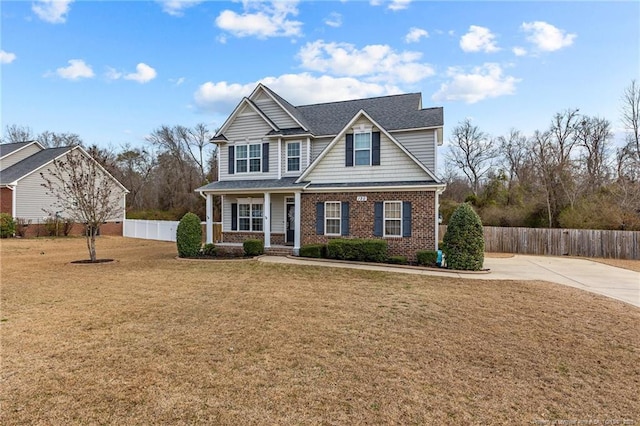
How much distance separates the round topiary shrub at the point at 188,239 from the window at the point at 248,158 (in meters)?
3.93

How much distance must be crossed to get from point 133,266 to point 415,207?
11.8 meters

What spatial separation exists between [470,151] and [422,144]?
30215mm

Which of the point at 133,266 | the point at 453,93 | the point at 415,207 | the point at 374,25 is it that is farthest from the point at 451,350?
the point at 453,93

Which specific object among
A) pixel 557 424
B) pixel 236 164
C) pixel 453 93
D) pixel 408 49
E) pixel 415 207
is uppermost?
pixel 453 93

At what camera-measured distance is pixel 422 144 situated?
17.1 metres

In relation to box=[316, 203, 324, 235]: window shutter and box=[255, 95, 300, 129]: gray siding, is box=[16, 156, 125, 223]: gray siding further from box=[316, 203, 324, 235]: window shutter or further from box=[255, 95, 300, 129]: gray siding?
box=[316, 203, 324, 235]: window shutter

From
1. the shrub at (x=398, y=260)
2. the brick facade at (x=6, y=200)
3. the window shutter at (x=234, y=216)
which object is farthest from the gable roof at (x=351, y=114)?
the brick facade at (x=6, y=200)

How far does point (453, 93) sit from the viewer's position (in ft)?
101

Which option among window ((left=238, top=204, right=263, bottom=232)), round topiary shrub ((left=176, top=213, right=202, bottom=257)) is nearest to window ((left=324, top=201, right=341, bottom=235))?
window ((left=238, top=204, right=263, bottom=232))

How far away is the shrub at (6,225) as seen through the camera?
23.2m

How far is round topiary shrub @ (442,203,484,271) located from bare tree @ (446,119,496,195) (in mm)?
31645

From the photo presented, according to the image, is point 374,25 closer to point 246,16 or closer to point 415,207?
point 246,16

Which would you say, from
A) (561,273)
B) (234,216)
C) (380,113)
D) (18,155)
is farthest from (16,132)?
(561,273)

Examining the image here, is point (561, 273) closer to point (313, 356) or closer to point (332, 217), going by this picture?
point (332, 217)
